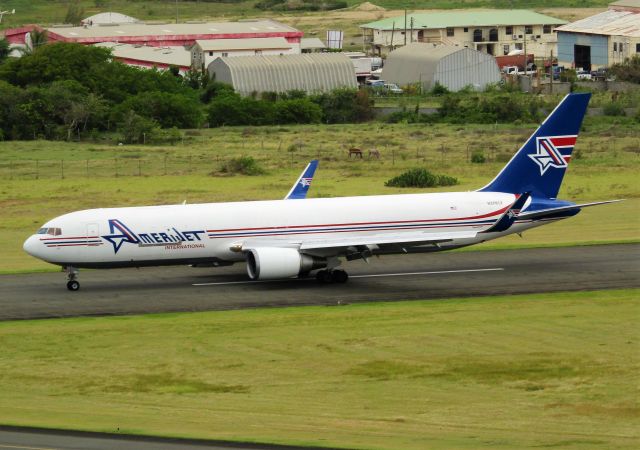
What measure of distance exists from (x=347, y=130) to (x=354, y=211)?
61.5m

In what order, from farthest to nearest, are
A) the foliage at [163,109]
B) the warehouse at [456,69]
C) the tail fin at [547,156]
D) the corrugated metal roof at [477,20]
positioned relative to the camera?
the corrugated metal roof at [477,20] < the warehouse at [456,69] < the foliage at [163,109] < the tail fin at [547,156]

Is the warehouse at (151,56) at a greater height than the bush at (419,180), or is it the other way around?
the warehouse at (151,56)

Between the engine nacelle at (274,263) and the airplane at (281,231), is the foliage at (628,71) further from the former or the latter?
the engine nacelle at (274,263)

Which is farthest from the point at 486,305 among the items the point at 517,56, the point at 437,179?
the point at 517,56

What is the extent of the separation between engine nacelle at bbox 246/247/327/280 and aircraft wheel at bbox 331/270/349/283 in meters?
1.76

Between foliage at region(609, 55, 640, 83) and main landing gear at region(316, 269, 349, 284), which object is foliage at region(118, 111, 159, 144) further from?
foliage at region(609, 55, 640, 83)

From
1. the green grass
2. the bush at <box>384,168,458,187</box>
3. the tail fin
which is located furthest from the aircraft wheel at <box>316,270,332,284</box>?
the bush at <box>384,168,458,187</box>

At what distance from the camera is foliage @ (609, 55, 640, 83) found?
145750mm

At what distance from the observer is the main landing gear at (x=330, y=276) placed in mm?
48881

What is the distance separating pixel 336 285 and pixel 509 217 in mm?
7488

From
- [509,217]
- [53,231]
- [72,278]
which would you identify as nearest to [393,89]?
[509,217]

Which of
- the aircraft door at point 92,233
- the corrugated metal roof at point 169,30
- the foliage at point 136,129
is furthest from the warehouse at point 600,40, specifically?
the aircraft door at point 92,233

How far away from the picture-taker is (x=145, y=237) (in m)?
47.2

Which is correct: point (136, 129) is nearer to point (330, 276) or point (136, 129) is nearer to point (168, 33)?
point (330, 276)
